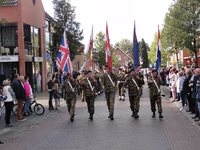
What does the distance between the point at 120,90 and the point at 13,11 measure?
422 inches

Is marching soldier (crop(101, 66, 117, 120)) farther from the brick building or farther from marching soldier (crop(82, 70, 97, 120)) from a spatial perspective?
the brick building

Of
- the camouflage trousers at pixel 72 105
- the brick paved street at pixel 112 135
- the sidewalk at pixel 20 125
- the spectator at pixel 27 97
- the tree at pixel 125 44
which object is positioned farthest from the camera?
the tree at pixel 125 44

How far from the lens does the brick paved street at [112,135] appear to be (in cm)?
632

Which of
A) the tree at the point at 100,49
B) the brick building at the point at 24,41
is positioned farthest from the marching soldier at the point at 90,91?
the tree at the point at 100,49

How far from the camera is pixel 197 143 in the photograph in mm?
6258

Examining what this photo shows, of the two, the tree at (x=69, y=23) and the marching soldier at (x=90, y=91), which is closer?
the marching soldier at (x=90, y=91)

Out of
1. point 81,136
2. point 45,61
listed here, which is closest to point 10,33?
point 45,61

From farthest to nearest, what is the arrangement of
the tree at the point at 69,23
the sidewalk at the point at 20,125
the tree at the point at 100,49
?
the tree at the point at 100,49 < the tree at the point at 69,23 < the sidewalk at the point at 20,125

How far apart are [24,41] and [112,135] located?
16.5 meters

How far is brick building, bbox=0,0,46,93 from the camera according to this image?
2017cm

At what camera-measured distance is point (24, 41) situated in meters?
21.7

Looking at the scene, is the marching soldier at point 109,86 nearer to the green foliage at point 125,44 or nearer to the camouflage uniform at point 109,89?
the camouflage uniform at point 109,89

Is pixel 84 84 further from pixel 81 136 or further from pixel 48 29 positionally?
pixel 48 29

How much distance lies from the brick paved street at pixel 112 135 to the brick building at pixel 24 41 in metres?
11.8
